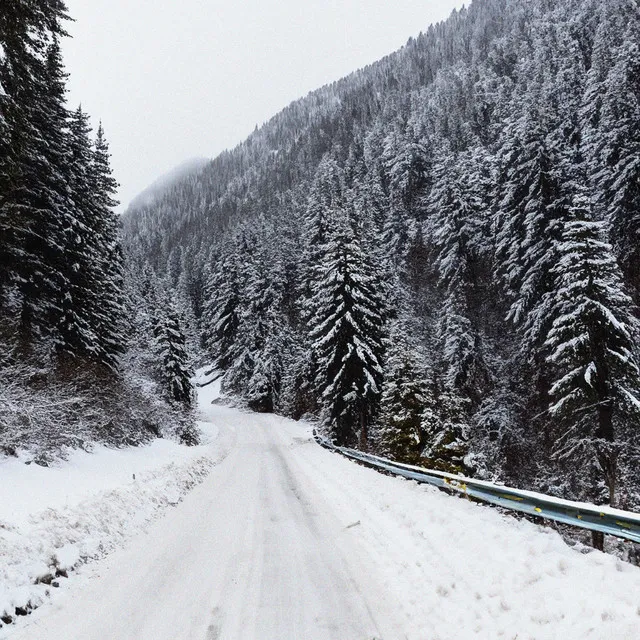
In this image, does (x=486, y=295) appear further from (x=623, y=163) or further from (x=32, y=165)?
(x=32, y=165)

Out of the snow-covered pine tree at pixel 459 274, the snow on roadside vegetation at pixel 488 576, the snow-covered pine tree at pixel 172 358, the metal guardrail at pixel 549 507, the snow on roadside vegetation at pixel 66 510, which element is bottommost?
the snow on roadside vegetation at pixel 66 510

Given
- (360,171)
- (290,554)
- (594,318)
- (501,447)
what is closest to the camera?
(290,554)

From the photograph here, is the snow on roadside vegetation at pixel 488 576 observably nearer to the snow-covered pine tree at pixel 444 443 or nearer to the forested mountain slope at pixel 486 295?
the snow-covered pine tree at pixel 444 443

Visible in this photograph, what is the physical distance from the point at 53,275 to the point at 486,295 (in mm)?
29891

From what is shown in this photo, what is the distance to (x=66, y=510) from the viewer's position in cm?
769

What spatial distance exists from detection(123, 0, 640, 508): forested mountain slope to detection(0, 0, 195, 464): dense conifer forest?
39.3 ft

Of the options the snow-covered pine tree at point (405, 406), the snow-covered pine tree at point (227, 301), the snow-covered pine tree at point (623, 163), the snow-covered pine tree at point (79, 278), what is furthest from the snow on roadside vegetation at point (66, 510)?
the snow-covered pine tree at point (227, 301)

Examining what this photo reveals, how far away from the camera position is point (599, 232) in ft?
54.4

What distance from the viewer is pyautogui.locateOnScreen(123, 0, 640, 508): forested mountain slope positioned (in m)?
17.2

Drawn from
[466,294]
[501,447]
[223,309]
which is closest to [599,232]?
[501,447]

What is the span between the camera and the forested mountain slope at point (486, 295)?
1717 centimetres

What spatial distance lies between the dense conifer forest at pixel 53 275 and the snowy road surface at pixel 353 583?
210 inches

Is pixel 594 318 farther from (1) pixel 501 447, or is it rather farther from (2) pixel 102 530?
(2) pixel 102 530

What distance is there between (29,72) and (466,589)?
15.5 m
